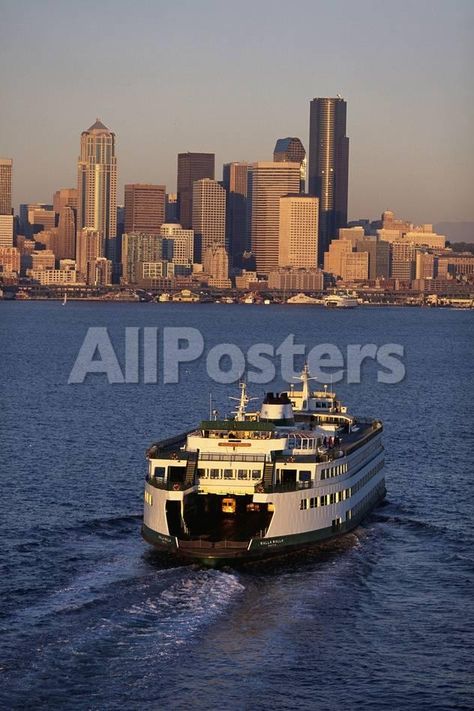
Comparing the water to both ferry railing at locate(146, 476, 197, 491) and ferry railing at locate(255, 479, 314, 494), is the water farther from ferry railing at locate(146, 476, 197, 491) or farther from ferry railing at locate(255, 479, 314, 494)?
ferry railing at locate(255, 479, 314, 494)

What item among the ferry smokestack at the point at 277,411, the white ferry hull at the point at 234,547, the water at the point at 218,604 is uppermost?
the ferry smokestack at the point at 277,411

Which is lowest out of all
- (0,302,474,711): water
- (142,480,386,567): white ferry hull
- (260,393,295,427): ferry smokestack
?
(0,302,474,711): water

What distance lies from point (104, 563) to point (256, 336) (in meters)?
116

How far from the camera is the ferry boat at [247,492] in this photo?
35.5 metres

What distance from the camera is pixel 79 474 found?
47062mm

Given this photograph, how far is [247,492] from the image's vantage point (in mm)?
37094

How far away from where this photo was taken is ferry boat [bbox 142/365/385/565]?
35531 millimetres

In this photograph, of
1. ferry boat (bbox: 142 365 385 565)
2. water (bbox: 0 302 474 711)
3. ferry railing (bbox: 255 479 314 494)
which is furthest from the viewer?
ferry railing (bbox: 255 479 314 494)

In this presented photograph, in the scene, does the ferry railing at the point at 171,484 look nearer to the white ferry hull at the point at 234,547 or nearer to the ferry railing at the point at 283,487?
the white ferry hull at the point at 234,547

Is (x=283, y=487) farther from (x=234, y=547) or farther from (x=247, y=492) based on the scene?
(x=234, y=547)

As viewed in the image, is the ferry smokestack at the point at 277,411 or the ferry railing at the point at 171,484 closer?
the ferry railing at the point at 171,484

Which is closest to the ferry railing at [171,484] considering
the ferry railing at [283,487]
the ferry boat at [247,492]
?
the ferry boat at [247,492]

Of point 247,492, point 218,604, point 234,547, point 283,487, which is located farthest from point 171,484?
point 218,604

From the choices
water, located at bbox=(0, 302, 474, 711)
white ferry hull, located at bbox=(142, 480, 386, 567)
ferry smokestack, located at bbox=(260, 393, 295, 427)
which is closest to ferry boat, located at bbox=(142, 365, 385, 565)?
white ferry hull, located at bbox=(142, 480, 386, 567)
